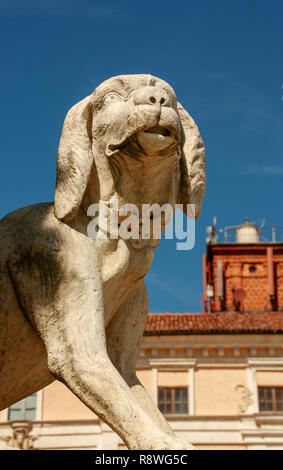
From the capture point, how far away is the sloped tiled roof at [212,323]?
123 ft

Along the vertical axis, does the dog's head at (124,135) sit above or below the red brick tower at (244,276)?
below

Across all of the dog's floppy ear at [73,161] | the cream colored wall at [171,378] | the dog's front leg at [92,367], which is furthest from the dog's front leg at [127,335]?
the cream colored wall at [171,378]

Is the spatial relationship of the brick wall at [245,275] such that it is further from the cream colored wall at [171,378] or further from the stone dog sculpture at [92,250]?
the stone dog sculpture at [92,250]

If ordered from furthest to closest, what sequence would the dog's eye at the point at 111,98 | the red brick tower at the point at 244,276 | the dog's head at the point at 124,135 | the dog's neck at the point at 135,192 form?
the red brick tower at the point at 244,276
the dog's eye at the point at 111,98
the dog's neck at the point at 135,192
the dog's head at the point at 124,135

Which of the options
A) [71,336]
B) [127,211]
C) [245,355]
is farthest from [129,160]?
[245,355]

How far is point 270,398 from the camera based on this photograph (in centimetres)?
3759

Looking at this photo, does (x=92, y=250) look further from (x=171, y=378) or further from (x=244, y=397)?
(x=244, y=397)

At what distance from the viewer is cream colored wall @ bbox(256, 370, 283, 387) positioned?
37438 millimetres

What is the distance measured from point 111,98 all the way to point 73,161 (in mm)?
414

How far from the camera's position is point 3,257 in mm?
5254

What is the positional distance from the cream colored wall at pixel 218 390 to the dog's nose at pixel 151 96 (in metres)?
32.8

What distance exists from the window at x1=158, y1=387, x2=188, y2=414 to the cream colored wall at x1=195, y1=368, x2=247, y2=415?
0.49m
